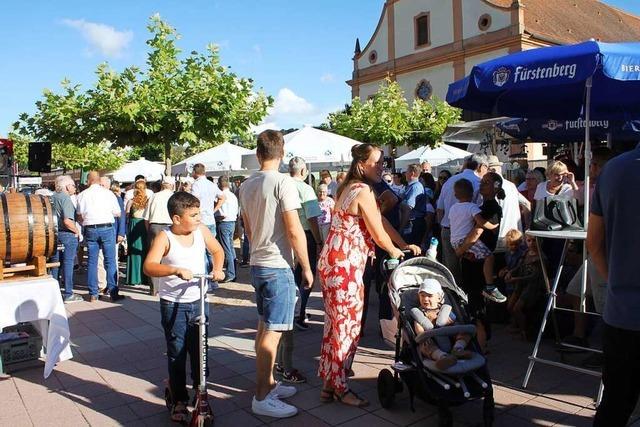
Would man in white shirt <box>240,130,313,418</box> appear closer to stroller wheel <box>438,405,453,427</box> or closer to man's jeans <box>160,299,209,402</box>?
man's jeans <box>160,299,209,402</box>

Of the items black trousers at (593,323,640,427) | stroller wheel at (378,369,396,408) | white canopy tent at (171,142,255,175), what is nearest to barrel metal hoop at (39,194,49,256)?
stroller wheel at (378,369,396,408)

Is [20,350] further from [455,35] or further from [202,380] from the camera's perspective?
[455,35]

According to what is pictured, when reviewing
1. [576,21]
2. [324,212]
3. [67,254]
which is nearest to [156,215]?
[67,254]

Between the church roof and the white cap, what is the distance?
30.9 metres

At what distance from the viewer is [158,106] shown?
920 cm

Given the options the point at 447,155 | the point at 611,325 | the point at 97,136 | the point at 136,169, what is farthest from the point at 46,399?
the point at 136,169

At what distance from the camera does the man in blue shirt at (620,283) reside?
8.54ft

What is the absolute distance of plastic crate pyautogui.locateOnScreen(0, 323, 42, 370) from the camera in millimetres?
4965

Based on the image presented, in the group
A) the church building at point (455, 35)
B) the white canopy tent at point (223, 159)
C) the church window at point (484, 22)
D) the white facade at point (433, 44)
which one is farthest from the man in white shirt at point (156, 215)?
the church window at point (484, 22)

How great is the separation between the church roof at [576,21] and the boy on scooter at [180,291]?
31.8 metres

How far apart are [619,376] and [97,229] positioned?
725cm

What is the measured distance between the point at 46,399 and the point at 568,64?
196 inches

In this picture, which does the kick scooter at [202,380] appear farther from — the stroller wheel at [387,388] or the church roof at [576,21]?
the church roof at [576,21]

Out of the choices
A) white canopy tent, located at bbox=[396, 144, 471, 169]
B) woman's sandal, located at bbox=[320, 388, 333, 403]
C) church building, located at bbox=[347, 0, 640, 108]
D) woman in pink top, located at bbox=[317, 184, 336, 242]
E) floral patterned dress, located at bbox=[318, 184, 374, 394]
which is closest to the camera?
floral patterned dress, located at bbox=[318, 184, 374, 394]
